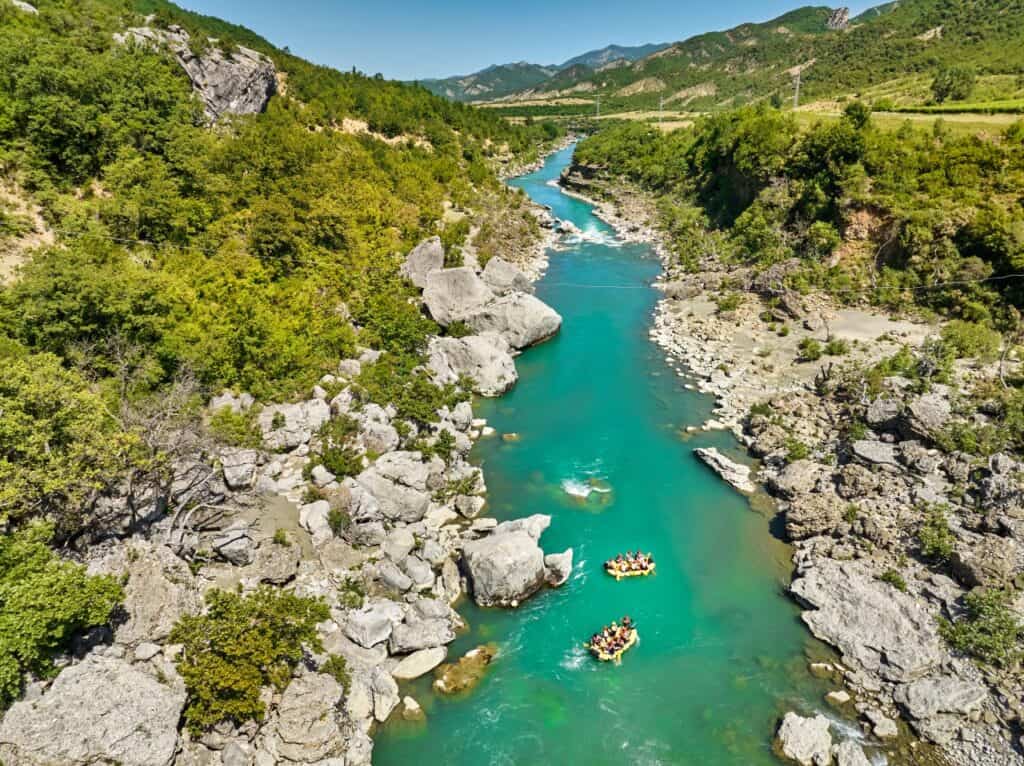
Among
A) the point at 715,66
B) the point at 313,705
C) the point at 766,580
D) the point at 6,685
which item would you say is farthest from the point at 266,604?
the point at 715,66

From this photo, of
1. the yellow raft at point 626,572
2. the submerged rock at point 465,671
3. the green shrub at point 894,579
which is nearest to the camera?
the submerged rock at point 465,671

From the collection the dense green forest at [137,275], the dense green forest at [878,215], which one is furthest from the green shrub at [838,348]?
the dense green forest at [137,275]

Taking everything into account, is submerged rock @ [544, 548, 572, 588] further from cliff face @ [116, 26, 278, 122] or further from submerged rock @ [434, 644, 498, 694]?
cliff face @ [116, 26, 278, 122]

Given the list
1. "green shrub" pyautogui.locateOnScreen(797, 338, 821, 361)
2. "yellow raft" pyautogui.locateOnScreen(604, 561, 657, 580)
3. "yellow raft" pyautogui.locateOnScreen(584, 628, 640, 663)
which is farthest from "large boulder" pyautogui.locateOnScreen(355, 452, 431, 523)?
"green shrub" pyautogui.locateOnScreen(797, 338, 821, 361)

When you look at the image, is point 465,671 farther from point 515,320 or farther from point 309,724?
point 515,320

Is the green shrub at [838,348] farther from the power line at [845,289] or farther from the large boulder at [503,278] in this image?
the large boulder at [503,278]

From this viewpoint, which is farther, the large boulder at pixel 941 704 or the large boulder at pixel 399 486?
the large boulder at pixel 399 486

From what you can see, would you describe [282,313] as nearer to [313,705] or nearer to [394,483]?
[394,483]
